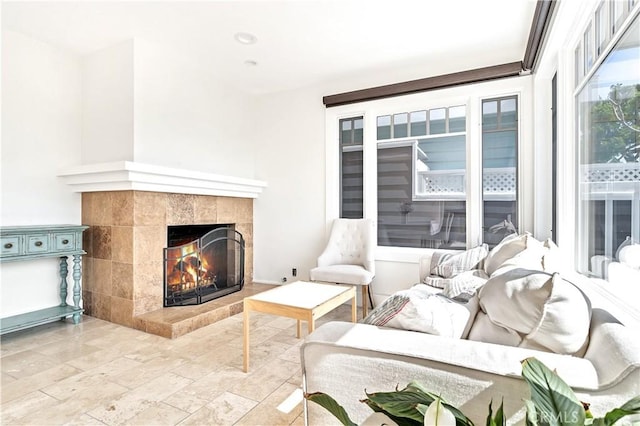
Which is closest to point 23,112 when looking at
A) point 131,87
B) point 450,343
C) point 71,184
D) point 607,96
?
point 71,184

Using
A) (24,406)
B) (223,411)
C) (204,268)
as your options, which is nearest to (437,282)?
(223,411)

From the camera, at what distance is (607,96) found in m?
1.74

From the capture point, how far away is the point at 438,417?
60 centimetres

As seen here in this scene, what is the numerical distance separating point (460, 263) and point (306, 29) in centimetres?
245

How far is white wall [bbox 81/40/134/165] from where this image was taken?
3123mm

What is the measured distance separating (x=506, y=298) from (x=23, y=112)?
13.0ft

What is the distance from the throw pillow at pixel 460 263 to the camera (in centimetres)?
292

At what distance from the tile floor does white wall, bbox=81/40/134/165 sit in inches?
64.5

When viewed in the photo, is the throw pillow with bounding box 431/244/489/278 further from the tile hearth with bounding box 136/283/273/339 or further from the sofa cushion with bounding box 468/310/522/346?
the tile hearth with bounding box 136/283/273/339

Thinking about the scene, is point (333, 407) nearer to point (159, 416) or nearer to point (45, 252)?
point (159, 416)

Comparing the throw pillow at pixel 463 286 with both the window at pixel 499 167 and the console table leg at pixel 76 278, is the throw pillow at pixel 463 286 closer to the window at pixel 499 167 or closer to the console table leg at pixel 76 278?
the window at pixel 499 167

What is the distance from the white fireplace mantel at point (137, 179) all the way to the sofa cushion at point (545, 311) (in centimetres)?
285

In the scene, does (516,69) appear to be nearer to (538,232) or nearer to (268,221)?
(538,232)

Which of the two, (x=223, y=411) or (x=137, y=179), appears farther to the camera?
(x=137, y=179)
